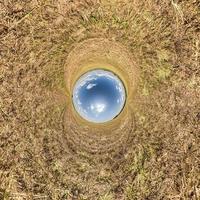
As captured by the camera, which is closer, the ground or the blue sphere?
the blue sphere

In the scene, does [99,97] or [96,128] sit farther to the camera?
[96,128]

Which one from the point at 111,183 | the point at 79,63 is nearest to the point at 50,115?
the point at 79,63

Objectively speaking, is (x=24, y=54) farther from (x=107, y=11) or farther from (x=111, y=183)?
(x=111, y=183)

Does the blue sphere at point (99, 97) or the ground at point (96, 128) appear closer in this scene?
the blue sphere at point (99, 97)
